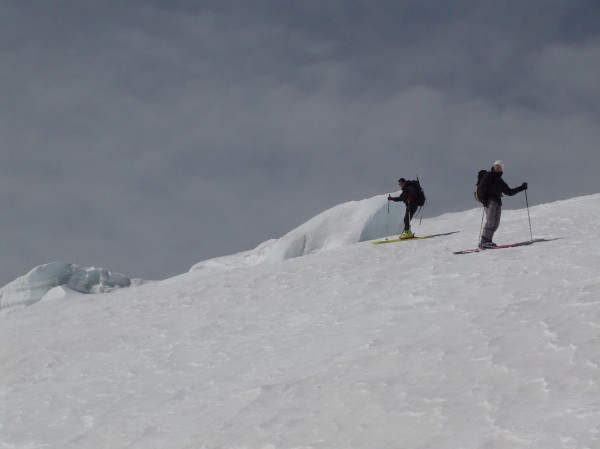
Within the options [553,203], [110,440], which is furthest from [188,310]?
[553,203]

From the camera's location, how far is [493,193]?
13.6 meters

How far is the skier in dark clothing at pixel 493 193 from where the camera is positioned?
1340cm

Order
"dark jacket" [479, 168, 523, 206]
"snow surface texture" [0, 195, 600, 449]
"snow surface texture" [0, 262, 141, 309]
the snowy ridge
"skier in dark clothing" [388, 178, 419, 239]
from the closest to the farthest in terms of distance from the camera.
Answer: "snow surface texture" [0, 195, 600, 449] < "dark jacket" [479, 168, 523, 206] < "skier in dark clothing" [388, 178, 419, 239] < the snowy ridge < "snow surface texture" [0, 262, 141, 309]

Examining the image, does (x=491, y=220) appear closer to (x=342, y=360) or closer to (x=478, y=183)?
(x=478, y=183)

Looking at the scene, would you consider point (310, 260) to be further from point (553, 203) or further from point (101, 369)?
point (553, 203)

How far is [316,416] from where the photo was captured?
20.4ft

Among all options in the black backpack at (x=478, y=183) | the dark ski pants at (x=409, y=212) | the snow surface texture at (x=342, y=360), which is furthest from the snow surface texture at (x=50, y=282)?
the black backpack at (x=478, y=183)

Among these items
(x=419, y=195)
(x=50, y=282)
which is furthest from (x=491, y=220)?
(x=50, y=282)

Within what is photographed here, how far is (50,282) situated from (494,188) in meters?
34.2

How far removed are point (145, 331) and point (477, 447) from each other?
7.64 meters

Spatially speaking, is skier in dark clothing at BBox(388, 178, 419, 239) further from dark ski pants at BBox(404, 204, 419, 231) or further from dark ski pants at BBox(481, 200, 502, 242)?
dark ski pants at BBox(481, 200, 502, 242)

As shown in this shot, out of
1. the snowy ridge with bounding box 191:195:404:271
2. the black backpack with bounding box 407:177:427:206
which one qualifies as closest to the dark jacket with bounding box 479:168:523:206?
the black backpack with bounding box 407:177:427:206

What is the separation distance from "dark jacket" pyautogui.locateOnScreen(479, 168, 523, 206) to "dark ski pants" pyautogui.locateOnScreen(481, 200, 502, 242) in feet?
0.34

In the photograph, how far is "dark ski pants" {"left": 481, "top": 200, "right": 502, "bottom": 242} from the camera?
13336 millimetres
